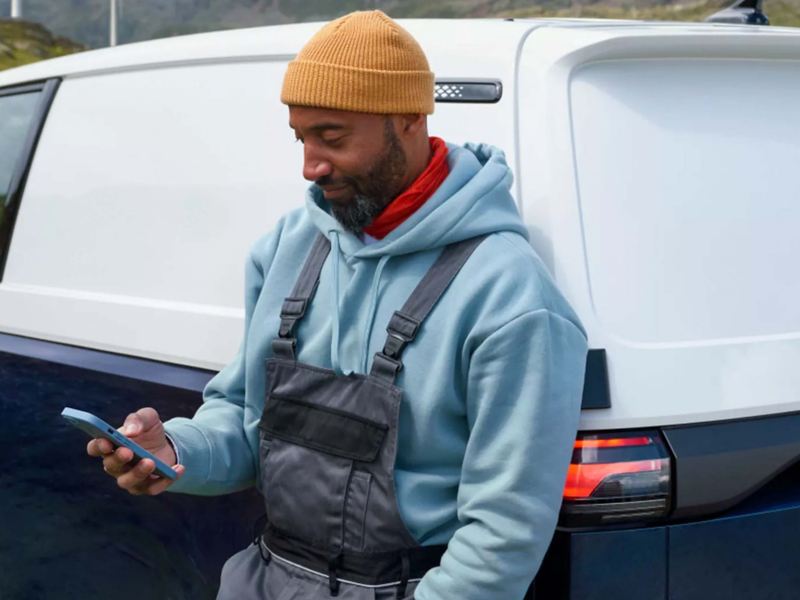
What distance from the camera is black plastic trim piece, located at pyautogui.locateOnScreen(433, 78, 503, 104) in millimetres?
2137

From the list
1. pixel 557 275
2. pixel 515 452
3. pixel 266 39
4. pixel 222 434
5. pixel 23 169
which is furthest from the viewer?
pixel 23 169

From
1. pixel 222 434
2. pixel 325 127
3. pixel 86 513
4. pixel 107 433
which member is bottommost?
pixel 86 513

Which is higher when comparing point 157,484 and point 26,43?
point 157,484

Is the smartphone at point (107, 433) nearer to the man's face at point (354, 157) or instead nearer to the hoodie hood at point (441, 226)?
the hoodie hood at point (441, 226)

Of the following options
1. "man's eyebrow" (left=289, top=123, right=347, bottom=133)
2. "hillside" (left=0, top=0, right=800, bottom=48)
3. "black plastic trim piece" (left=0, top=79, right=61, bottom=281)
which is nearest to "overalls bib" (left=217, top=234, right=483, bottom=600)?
A: "man's eyebrow" (left=289, top=123, right=347, bottom=133)

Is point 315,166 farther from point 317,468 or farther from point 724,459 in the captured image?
point 724,459

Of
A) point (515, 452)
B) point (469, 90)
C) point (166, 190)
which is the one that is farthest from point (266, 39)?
point (515, 452)

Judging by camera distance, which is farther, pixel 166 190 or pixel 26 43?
pixel 26 43

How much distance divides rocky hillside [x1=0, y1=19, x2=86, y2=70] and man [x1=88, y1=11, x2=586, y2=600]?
2009 cm

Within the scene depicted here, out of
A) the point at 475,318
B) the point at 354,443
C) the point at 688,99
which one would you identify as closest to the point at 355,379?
the point at 354,443

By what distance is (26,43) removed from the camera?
22.4 m

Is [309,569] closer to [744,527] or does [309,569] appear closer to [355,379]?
[355,379]

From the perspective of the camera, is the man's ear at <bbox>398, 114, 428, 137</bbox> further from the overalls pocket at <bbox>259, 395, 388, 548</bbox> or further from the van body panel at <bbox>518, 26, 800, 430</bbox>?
the overalls pocket at <bbox>259, 395, 388, 548</bbox>

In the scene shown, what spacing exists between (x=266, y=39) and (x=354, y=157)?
0.79m
